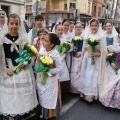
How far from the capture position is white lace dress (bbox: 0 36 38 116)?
3688mm

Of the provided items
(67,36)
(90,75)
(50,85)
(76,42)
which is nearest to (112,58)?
(90,75)

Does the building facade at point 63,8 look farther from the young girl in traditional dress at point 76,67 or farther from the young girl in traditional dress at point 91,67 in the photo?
the young girl in traditional dress at point 91,67

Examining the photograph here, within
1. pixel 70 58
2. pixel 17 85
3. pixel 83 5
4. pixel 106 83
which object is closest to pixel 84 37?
pixel 70 58

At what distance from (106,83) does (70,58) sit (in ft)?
3.55

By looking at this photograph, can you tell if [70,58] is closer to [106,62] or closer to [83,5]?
[106,62]

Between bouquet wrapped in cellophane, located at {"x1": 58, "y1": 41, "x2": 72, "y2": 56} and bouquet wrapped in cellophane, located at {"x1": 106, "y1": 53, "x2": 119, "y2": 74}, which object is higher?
bouquet wrapped in cellophane, located at {"x1": 58, "y1": 41, "x2": 72, "y2": 56}

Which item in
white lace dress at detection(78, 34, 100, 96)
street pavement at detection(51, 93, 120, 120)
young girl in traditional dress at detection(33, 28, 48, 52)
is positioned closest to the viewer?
street pavement at detection(51, 93, 120, 120)

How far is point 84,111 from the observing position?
4.90 metres

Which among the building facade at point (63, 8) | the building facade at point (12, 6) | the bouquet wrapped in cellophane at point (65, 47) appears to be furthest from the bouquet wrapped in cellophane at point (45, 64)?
the building facade at point (63, 8)

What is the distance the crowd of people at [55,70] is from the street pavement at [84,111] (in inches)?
5.8

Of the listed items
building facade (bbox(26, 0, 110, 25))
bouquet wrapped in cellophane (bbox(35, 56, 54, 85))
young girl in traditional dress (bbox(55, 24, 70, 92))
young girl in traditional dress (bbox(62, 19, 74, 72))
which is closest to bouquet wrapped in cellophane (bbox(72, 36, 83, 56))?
young girl in traditional dress (bbox(62, 19, 74, 72))

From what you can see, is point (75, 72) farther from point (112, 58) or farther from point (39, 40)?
point (39, 40)

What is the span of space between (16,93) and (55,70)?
77cm

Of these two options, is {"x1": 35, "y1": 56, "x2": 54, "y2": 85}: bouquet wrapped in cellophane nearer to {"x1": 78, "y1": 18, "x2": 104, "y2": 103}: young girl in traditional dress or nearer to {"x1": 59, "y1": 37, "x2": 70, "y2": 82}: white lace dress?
{"x1": 59, "y1": 37, "x2": 70, "y2": 82}: white lace dress
